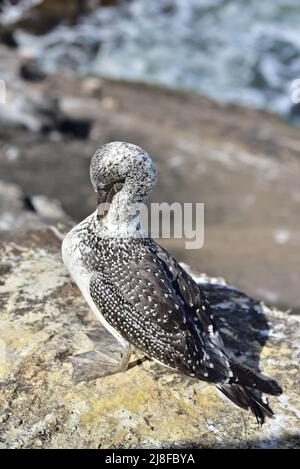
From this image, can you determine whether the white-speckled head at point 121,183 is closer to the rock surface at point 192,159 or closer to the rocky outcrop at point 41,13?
the rock surface at point 192,159

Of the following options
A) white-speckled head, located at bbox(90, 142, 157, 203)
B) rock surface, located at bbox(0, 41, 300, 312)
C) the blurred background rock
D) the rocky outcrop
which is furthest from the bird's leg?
the rocky outcrop

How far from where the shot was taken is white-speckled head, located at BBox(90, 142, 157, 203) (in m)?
4.28

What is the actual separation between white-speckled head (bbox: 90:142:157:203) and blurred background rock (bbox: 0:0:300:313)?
2.78 metres

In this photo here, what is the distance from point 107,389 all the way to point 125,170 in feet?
5.14

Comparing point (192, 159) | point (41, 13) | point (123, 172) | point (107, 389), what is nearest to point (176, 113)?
point (192, 159)

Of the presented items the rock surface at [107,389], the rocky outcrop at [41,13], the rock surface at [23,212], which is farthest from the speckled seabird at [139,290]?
the rocky outcrop at [41,13]

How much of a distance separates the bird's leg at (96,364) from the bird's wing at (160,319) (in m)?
0.33

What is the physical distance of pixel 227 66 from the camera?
61.6 ft

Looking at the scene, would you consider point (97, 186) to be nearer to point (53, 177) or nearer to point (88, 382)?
point (88, 382)

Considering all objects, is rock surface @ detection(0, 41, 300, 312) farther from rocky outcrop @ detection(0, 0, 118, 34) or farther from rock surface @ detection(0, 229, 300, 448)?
rocky outcrop @ detection(0, 0, 118, 34)

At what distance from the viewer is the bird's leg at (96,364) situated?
4453 mm

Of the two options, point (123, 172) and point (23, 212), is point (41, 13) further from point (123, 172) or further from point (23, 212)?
point (123, 172)
